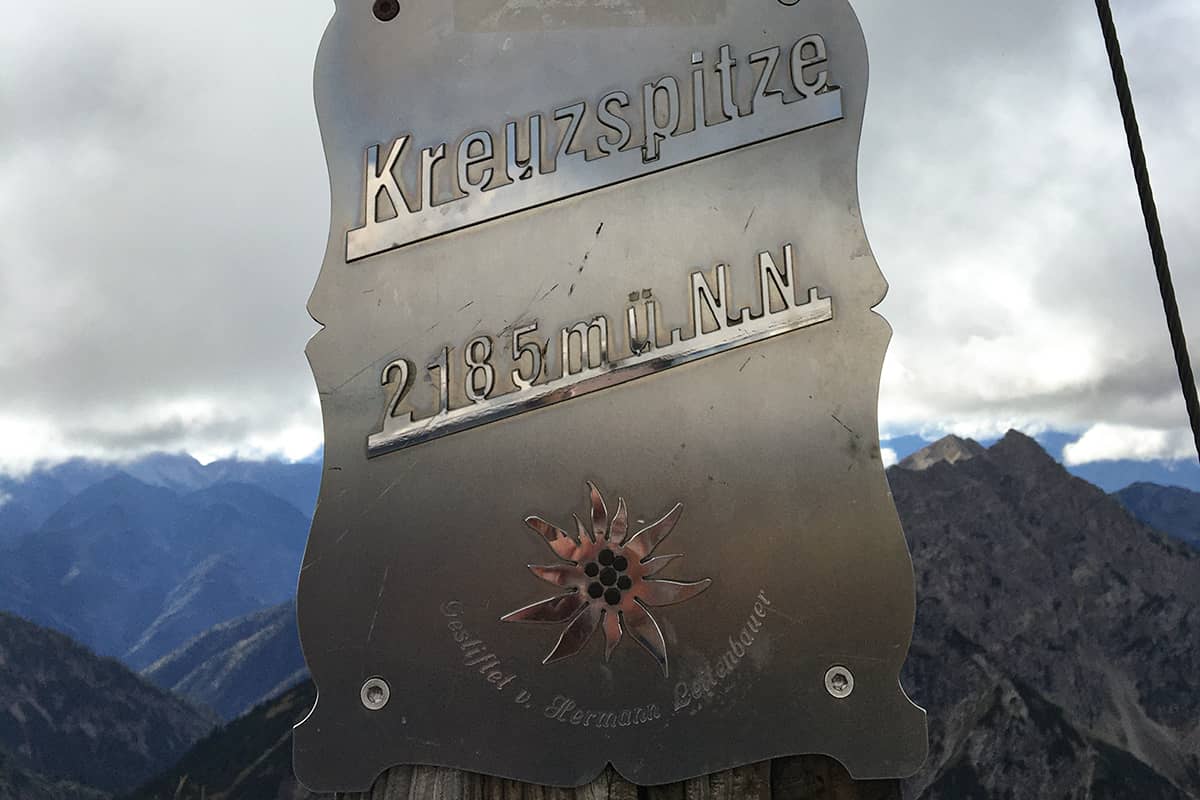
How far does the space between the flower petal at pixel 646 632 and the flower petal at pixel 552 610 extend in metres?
0.10

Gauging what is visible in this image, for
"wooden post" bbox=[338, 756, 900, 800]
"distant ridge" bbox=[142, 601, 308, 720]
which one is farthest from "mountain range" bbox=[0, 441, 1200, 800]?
"wooden post" bbox=[338, 756, 900, 800]

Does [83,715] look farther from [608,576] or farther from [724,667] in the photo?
[724,667]

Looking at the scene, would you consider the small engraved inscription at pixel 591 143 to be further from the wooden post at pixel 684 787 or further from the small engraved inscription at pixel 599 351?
the wooden post at pixel 684 787

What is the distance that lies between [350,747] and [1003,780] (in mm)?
17398

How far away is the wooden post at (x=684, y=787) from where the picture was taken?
181 centimetres

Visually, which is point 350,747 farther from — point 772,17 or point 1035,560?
point 1035,560

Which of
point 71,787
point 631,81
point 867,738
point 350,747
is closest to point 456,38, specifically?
point 631,81

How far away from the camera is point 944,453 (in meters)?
20.7

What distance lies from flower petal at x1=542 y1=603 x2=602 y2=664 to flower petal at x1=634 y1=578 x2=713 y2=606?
10cm

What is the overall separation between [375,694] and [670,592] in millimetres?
626

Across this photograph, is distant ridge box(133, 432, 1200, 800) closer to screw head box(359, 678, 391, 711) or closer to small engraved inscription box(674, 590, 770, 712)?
small engraved inscription box(674, 590, 770, 712)

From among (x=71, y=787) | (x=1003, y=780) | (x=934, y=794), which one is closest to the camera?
(x=71, y=787)

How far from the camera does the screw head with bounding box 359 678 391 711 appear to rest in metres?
1.82

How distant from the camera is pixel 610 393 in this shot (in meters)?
1.87
